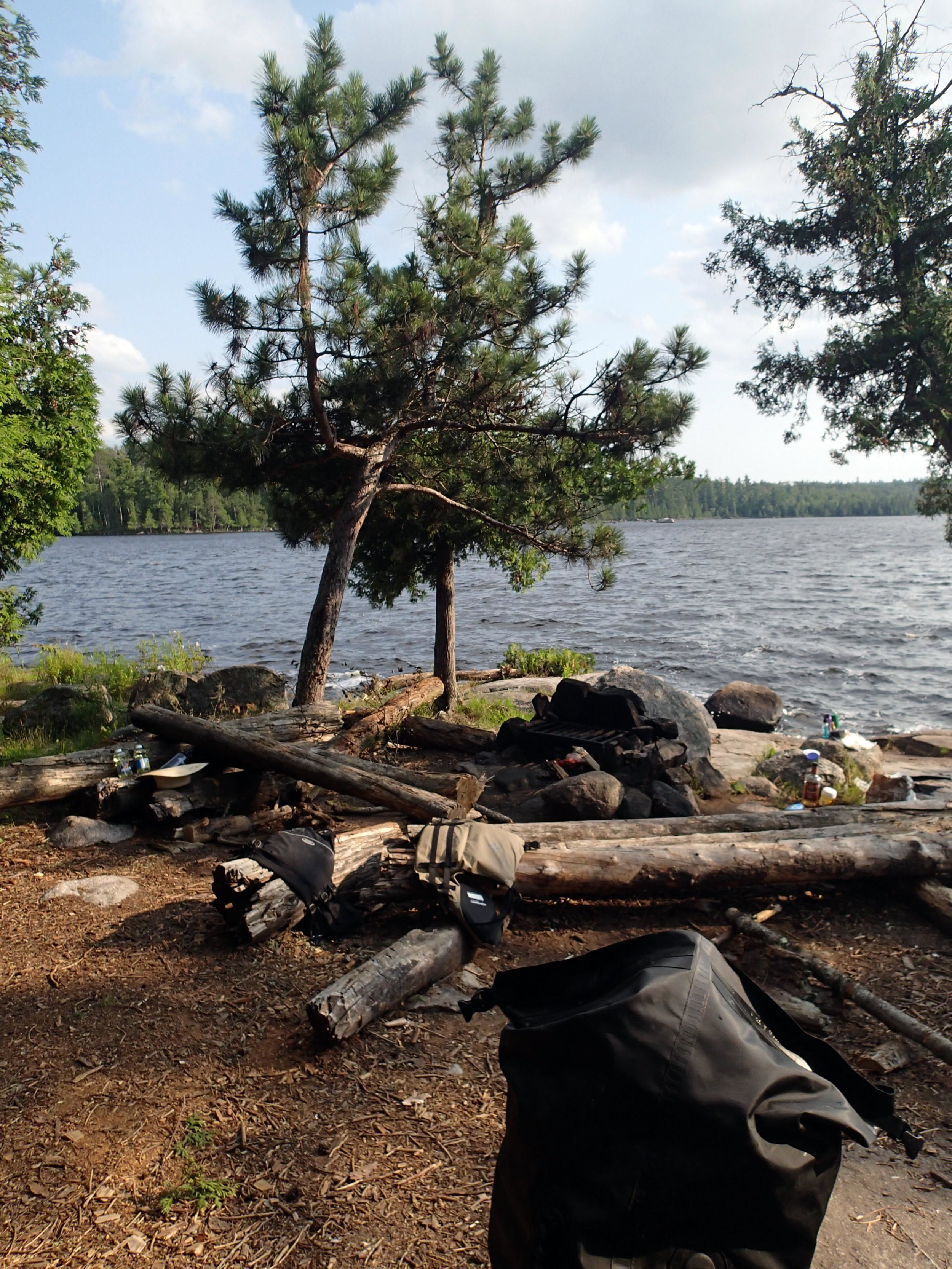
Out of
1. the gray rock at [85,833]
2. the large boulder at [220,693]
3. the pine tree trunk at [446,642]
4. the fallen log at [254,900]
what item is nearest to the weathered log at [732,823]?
the fallen log at [254,900]

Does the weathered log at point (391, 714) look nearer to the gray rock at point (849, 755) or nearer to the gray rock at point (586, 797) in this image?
the gray rock at point (586, 797)

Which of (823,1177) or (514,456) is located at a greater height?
(514,456)

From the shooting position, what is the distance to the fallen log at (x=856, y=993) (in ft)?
12.3

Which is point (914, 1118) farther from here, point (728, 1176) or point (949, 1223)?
point (728, 1176)

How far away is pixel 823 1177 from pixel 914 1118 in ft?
7.02

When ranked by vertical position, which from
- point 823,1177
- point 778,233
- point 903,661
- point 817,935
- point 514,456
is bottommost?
point 903,661

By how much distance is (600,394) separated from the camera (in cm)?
923

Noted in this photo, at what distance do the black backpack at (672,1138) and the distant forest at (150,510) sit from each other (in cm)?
9487

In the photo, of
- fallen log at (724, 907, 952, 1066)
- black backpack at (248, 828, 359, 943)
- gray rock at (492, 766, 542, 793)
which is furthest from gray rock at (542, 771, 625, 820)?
black backpack at (248, 828, 359, 943)

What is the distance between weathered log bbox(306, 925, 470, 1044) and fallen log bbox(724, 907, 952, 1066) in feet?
6.01

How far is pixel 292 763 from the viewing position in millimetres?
7297

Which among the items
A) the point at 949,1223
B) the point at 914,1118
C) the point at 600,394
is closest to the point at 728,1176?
the point at 949,1223

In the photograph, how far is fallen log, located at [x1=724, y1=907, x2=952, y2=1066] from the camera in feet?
12.3

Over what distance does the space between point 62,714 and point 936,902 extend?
37.3ft
